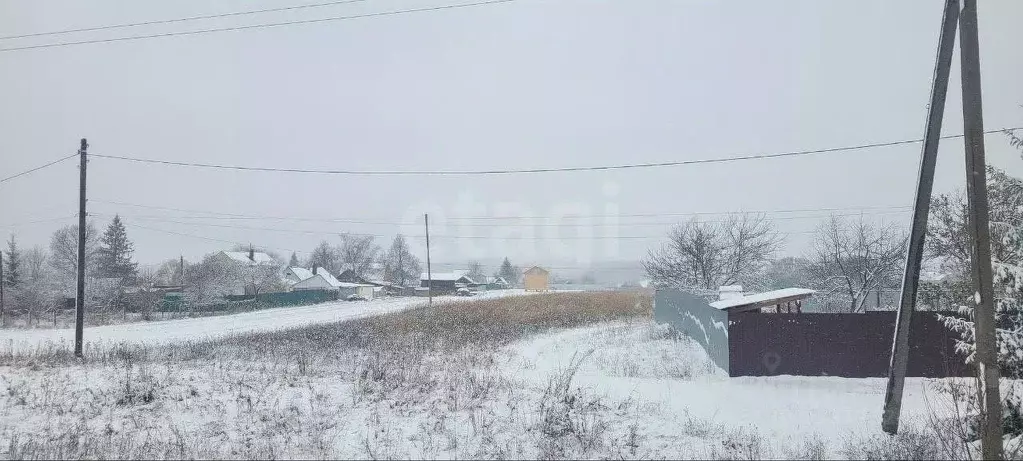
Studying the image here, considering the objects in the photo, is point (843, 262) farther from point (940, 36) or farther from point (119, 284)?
point (119, 284)

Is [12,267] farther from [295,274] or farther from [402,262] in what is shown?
[402,262]

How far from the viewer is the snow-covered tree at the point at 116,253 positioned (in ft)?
172

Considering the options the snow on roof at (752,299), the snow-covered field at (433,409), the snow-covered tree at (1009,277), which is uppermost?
the snow-covered tree at (1009,277)

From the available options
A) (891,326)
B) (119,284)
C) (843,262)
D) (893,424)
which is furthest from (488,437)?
(119,284)

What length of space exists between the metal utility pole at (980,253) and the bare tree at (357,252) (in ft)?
344

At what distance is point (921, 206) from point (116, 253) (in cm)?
6570

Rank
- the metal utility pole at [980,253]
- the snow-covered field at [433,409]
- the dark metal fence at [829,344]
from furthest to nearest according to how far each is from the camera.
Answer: the dark metal fence at [829,344]
the snow-covered field at [433,409]
the metal utility pole at [980,253]

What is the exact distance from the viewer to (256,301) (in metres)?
47.6

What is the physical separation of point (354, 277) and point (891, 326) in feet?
288

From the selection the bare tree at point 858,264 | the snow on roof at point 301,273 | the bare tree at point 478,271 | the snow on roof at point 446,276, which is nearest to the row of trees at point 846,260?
the bare tree at point 858,264

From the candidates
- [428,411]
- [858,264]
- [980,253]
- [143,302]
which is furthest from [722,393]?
[143,302]

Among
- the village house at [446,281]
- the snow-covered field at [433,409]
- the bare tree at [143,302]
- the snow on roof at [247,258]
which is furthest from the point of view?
the village house at [446,281]

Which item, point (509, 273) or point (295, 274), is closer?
point (295, 274)

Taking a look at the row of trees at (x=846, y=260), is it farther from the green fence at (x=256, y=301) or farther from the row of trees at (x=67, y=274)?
the row of trees at (x=67, y=274)
